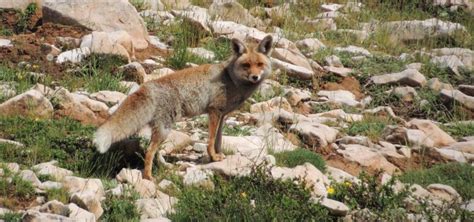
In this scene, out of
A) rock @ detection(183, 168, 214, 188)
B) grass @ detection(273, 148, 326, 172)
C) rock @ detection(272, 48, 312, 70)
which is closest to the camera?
rock @ detection(183, 168, 214, 188)

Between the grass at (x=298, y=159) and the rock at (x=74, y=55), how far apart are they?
3.98m

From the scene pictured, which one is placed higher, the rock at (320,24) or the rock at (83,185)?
the rock at (83,185)

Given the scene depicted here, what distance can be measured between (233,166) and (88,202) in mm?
1974

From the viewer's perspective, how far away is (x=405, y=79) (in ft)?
42.8

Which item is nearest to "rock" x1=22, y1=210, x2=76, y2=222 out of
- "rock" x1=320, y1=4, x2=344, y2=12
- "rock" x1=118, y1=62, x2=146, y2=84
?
"rock" x1=118, y1=62, x2=146, y2=84

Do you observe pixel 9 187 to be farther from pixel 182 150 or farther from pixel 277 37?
pixel 277 37

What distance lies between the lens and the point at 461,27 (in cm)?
1650

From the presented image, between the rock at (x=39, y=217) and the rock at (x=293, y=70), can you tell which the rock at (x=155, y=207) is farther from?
the rock at (x=293, y=70)

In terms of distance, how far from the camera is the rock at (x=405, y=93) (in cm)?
1260

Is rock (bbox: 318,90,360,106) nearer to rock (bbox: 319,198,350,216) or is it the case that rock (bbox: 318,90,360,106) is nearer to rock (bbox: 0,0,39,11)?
rock (bbox: 319,198,350,216)

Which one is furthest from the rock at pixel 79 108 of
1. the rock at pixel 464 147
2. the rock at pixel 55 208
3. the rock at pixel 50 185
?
the rock at pixel 464 147

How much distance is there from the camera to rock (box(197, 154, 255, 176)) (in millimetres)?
8055

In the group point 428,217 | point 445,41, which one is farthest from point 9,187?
point 445,41

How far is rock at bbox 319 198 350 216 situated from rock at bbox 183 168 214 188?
1.24 m
